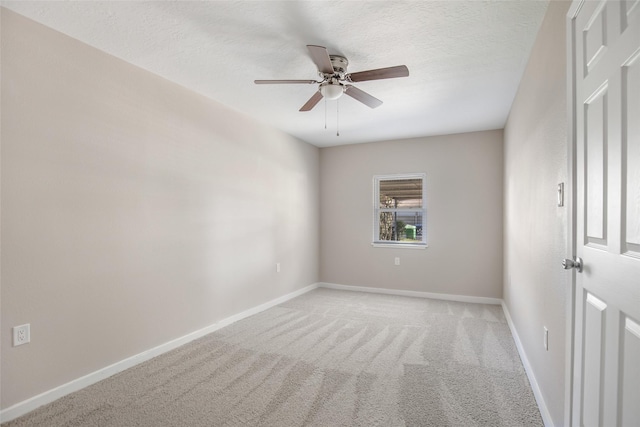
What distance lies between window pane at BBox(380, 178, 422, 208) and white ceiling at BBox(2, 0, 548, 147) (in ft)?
5.87

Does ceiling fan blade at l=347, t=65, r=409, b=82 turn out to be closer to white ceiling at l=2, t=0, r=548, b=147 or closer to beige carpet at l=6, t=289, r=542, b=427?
white ceiling at l=2, t=0, r=548, b=147

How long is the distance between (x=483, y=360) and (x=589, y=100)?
2.27 m

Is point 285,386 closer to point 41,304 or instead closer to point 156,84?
point 41,304

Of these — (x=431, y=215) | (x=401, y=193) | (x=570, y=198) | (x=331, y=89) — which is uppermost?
(x=331, y=89)

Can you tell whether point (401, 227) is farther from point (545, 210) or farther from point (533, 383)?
point (545, 210)

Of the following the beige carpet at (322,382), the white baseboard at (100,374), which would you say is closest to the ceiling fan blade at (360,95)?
the beige carpet at (322,382)

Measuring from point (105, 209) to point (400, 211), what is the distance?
4067 mm

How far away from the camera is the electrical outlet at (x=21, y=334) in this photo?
2.03 m

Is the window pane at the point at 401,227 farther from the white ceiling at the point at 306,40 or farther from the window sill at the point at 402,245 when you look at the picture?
the white ceiling at the point at 306,40

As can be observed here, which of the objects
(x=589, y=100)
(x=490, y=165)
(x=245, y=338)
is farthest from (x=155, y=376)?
(x=490, y=165)

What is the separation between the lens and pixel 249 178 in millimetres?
4125

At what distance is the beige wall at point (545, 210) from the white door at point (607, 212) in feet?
0.71

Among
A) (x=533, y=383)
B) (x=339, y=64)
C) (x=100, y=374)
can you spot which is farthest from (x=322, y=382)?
(x=339, y=64)

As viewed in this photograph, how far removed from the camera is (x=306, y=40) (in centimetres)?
234
